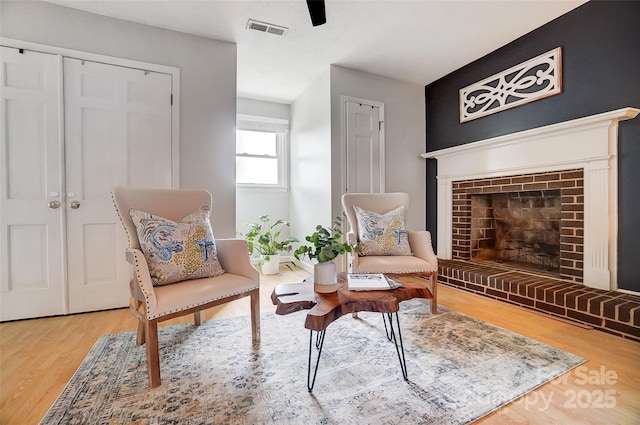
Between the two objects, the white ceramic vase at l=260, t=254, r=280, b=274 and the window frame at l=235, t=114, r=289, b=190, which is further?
the window frame at l=235, t=114, r=289, b=190

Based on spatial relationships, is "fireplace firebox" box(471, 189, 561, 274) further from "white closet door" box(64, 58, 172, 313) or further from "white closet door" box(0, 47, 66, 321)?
"white closet door" box(0, 47, 66, 321)

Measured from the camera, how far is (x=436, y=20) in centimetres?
265

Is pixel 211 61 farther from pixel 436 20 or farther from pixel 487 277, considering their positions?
pixel 487 277

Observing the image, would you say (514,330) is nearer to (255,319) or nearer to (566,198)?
(566,198)

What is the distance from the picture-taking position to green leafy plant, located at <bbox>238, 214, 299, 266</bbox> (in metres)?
3.97

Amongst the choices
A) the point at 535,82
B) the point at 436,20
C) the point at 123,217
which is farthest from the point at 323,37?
the point at 123,217

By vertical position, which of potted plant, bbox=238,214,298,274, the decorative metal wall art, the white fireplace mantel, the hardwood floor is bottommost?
the hardwood floor

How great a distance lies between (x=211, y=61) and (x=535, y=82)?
3099 mm

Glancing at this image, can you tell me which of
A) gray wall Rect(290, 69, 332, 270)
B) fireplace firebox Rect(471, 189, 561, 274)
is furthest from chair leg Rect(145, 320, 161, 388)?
fireplace firebox Rect(471, 189, 561, 274)

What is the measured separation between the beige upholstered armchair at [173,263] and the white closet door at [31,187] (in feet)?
3.62

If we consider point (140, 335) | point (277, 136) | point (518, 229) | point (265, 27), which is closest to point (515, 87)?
point (518, 229)

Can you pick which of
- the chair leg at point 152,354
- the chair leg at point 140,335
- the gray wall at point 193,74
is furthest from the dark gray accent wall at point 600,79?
→ the chair leg at point 140,335

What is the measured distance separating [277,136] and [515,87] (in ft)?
10.2

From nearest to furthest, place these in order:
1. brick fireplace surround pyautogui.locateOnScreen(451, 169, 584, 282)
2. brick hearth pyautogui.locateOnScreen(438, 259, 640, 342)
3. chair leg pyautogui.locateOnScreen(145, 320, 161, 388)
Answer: chair leg pyautogui.locateOnScreen(145, 320, 161, 388)
brick hearth pyautogui.locateOnScreen(438, 259, 640, 342)
brick fireplace surround pyautogui.locateOnScreen(451, 169, 584, 282)
